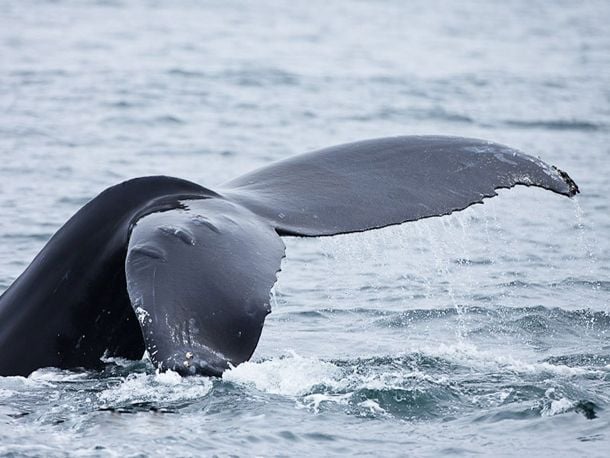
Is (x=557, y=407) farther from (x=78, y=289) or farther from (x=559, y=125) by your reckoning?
(x=559, y=125)

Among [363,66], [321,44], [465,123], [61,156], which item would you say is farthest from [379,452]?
[321,44]

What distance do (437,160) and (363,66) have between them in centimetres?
1762

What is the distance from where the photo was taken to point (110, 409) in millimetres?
5145

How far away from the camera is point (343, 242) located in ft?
25.3

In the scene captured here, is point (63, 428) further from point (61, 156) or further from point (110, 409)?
point (61, 156)

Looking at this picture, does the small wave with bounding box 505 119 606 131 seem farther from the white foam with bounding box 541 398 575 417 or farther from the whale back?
the whale back

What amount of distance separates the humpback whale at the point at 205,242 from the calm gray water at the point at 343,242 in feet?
0.86

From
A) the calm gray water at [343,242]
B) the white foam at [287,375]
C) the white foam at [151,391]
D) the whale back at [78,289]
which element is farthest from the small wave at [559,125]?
the whale back at [78,289]

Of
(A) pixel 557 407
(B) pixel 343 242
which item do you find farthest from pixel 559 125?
(A) pixel 557 407

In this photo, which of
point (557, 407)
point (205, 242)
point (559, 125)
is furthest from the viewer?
point (559, 125)

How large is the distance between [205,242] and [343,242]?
10.5ft

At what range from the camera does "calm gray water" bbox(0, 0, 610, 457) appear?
5.16 meters

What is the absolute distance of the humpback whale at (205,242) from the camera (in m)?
4.21

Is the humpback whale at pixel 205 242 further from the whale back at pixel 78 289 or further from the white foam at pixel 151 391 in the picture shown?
the white foam at pixel 151 391
